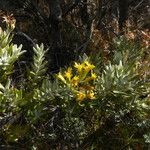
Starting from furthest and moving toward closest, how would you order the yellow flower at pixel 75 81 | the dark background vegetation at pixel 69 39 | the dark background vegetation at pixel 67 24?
the dark background vegetation at pixel 67 24
the dark background vegetation at pixel 69 39
the yellow flower at pixel 75 81

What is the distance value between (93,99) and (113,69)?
27 cm

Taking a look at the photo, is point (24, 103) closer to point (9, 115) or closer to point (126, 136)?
point (9, 115)

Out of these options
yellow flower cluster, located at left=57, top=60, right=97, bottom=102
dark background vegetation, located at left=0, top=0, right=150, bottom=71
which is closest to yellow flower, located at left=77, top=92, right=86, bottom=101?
yellow flower cluster, located at left=57, top=60, right=97, bottom=102

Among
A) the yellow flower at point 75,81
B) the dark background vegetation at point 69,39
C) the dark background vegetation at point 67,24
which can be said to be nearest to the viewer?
the yellow flower at point 75,81

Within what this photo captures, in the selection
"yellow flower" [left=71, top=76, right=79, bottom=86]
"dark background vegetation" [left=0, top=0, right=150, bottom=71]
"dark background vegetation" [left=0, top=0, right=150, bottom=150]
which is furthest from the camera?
"dark background vegetation" [left=0, top=0, right=150, bottom=71]

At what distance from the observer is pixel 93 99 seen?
9.55 ft

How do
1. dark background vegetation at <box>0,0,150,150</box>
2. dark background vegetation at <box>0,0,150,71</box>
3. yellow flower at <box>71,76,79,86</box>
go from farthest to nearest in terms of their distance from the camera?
dark background vegetation at <box>0,0,150,71</box>, dark background vegetation at <box>0,0,150,150</box>, yellow flower at <box>71,76,79,86</box>

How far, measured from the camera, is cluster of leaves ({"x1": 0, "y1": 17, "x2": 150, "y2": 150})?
8.99 feet

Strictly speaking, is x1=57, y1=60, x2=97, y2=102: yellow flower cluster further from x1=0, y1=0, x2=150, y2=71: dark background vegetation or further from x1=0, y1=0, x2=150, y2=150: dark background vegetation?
x1=0, y1=0, x2=150, y2=71: dark background vegetation

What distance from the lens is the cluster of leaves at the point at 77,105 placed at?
2740mm

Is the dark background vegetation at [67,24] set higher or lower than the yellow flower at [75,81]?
higher

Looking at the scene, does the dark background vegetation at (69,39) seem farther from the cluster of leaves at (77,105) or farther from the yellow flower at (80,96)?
the yellow flower at (80,96)

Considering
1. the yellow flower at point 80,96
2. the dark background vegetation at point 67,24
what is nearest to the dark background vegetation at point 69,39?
the dark background vegetation at point 67,24

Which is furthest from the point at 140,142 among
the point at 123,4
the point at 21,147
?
the point at 123,4
